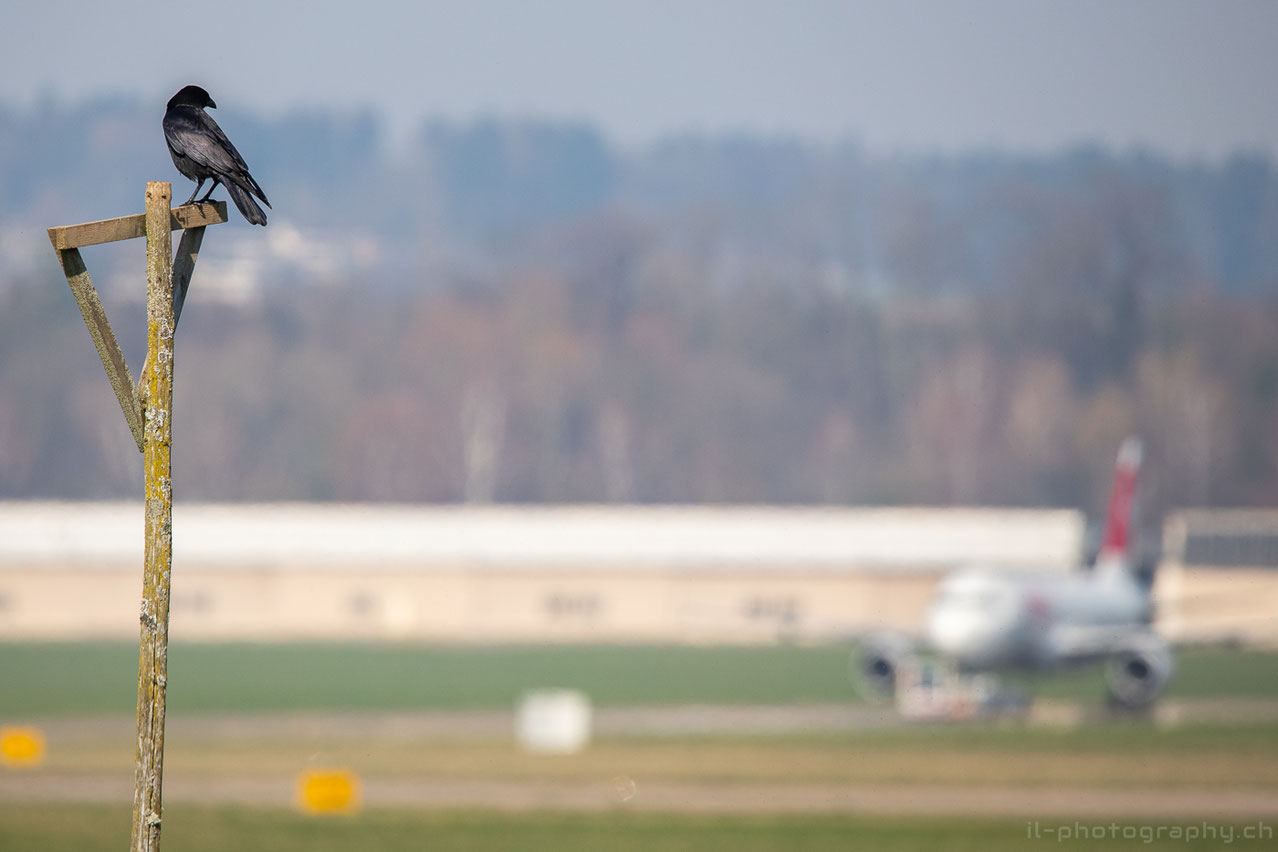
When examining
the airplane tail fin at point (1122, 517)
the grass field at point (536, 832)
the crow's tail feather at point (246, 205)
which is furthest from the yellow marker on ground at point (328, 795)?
the airplane tail fin at point (1122, 517)

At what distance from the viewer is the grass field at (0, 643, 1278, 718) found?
55.1 metres

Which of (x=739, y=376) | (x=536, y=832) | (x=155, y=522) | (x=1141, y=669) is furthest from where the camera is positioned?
(x=739, y=376)

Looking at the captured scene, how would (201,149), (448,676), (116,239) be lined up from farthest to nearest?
(448,676)
(201,149)
(116,239)

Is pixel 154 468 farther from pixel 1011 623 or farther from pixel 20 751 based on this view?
pixel 1011 623

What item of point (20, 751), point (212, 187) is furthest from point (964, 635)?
point (212, 187)

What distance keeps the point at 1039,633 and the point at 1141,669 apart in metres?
3.55

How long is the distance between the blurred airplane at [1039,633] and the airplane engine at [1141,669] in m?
0.03

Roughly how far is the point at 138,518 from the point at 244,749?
44.7 meters

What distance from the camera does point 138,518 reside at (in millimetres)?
82125

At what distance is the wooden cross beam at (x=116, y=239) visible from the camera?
8.82 metres

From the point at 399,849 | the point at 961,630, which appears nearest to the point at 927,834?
the point at 399,849

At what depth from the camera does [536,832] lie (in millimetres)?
25812

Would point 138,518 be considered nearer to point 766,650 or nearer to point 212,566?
point 212,566

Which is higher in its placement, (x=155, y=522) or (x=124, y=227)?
(x=124, y=227)
